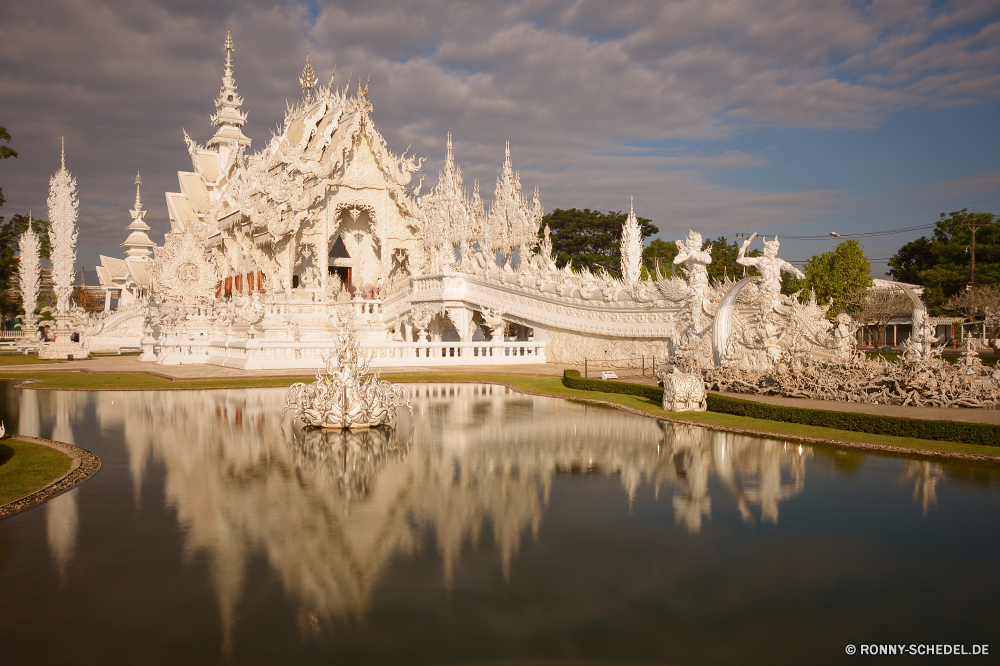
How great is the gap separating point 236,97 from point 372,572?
51.8 metres

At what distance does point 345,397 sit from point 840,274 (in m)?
36.9

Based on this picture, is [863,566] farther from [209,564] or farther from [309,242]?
[309,242]

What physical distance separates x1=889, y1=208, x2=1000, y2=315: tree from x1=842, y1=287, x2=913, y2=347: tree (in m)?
5.62

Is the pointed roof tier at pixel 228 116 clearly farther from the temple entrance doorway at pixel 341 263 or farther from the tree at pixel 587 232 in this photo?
the tree at pixel 587 232

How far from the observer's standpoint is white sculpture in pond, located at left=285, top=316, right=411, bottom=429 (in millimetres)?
11578

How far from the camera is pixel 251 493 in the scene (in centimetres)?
762

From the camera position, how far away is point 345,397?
11742mm

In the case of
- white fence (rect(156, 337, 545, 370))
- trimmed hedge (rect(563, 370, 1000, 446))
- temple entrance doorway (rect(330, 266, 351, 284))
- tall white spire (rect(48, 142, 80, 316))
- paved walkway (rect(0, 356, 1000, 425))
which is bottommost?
trimmed hedge (rect(563, 370, 1000, 446))

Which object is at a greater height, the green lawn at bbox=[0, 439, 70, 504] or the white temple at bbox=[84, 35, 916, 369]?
the white temple at bbox=[84, 35, 916, 369]

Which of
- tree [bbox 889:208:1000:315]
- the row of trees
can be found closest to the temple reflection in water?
the row of trees

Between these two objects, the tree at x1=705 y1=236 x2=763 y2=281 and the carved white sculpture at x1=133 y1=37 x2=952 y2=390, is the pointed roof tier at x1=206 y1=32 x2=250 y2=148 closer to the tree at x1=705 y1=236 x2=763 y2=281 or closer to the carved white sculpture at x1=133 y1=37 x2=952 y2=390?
the carved white sculpture at x1=133 y1=37 x2=952 y2=390

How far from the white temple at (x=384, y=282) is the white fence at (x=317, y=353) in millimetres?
57

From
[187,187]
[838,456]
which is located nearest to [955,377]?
[838,456]

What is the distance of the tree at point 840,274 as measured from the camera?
39.0m
